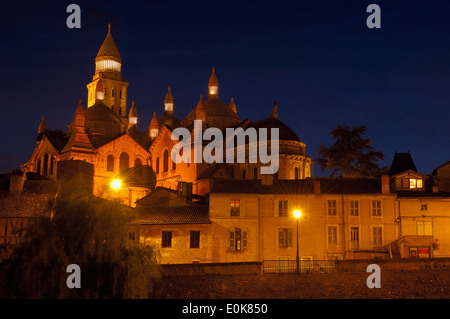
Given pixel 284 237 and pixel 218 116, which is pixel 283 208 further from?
pixel 218 116

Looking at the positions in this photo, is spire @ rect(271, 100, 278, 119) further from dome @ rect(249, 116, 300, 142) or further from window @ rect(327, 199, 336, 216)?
window @ rect(327, 199, 336, 216)

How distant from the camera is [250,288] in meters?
31.8

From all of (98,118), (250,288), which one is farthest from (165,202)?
(98,118)

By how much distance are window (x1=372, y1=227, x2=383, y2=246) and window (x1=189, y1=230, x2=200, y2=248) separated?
41.9 ft

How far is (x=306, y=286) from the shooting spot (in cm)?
3234

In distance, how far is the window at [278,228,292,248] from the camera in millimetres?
44900

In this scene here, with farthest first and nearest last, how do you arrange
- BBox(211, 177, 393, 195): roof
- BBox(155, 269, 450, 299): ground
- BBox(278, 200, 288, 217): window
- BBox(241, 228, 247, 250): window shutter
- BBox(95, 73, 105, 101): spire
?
BBox(95, 73, 105, 101): spire
BBox(211, 177, 393, 195): roof
BBox(278, 200, 288, 217): window
BBox(241, 228, 247, 250): window shutter
BBox(155, 269, 450, 299): ground

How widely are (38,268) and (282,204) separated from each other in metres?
24.3

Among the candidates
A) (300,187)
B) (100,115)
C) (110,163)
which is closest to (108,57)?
(100,115)

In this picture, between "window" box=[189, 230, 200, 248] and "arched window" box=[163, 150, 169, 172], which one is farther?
"arched window" box=[163, 150, 169, 172]

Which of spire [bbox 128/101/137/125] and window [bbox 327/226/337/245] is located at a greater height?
spire [bbox 128/101/137/125]

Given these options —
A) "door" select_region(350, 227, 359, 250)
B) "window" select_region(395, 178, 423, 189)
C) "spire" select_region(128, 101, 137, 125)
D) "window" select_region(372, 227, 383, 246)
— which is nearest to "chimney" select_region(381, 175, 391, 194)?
"window" select_region(372, 227, 383, 246)

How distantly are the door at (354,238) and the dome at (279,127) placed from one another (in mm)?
28893
